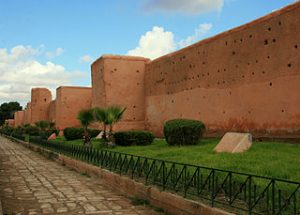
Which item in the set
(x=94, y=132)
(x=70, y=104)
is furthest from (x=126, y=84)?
(x=70, y=104)

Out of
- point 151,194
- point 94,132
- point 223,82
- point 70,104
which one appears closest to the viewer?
point 151,194

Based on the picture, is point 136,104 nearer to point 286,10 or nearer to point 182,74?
point 182,74

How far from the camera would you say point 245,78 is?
42.5 ft

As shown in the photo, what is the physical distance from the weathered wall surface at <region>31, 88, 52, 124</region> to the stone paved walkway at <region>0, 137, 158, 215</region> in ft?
111

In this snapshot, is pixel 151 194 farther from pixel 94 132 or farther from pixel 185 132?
pixel 94 132

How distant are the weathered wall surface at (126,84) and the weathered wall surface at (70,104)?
34.9 feet

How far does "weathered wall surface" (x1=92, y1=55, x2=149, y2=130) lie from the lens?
22.6 meters

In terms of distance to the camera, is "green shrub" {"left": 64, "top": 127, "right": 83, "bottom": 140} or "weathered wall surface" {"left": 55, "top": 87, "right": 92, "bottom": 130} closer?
"green shrub" {"left": 64, "top": 127, "right": 83, "bottom": 140}

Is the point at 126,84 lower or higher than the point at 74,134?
higher

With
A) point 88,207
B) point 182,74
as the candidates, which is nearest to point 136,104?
point 182,74

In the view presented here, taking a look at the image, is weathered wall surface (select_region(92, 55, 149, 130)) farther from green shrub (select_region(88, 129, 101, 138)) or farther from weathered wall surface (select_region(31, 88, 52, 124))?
weathered wall surface (select_region(31, 88, 52, 124))

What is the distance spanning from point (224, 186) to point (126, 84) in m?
17.6

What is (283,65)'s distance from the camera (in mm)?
11234

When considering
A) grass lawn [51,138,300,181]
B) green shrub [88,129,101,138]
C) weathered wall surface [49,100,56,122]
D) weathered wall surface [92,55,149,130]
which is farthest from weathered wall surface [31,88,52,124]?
grass lawn [51,138,300,181]
